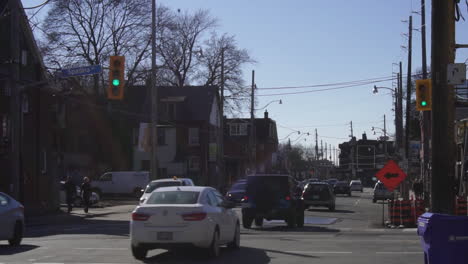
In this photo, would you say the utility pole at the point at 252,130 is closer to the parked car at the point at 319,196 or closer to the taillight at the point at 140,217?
the parked car at the point at 319,196

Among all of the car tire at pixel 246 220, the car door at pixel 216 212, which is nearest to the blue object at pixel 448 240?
the car door at pixel 216 212

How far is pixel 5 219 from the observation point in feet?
58.7

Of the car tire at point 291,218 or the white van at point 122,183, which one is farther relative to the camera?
the white van at point 122,183

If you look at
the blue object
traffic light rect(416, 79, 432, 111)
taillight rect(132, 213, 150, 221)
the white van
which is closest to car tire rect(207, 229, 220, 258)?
taillight rect(132, 213, 150, 221)

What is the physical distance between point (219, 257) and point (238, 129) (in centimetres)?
8430

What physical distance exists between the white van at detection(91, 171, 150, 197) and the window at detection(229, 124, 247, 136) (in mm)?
45040

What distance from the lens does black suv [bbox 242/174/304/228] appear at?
25312 millimetres

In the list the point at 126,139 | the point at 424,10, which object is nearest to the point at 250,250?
the point at 424,10

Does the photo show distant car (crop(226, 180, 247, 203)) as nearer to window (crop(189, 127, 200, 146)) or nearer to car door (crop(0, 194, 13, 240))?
car door (crop(0, 194, 13, 240))

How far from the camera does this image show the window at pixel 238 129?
324ft

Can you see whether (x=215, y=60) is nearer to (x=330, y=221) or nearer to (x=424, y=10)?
(x=424, y=10)

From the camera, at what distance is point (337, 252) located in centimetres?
1631

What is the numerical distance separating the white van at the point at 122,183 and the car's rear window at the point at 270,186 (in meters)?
28.9

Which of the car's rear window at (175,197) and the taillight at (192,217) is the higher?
the car's rear window at (175,197)
